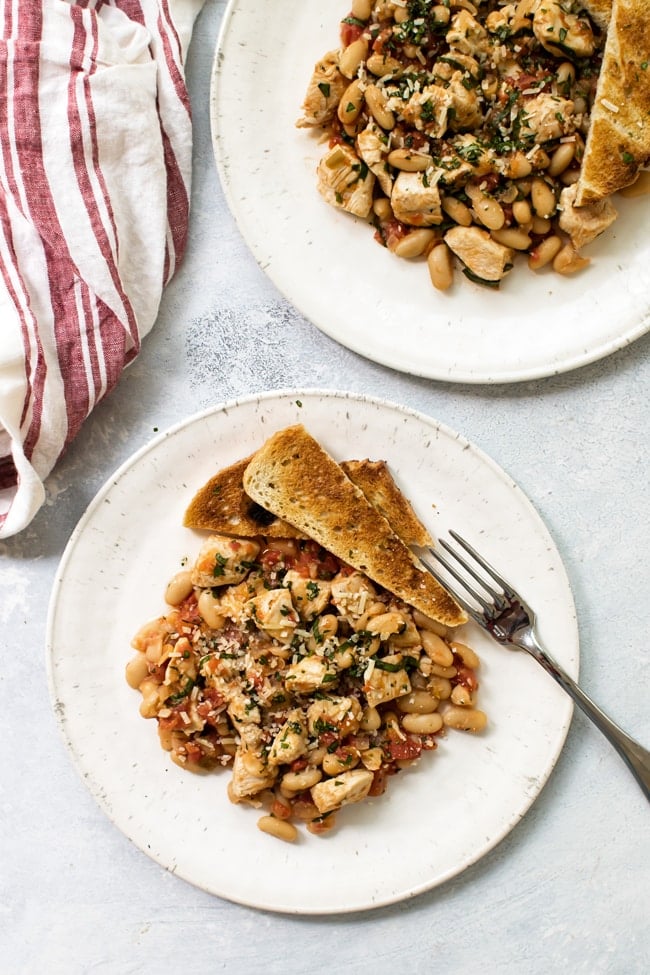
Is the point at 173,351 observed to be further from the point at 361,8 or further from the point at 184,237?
the point at 361,8

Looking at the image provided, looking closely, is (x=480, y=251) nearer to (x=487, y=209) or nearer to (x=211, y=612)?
(x=487, y=209)

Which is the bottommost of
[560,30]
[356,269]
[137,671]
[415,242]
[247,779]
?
[247,779]

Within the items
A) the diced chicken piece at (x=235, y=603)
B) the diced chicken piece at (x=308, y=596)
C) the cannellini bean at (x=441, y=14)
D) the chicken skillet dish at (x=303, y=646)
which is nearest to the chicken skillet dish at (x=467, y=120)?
the cannellini bean at (x=441, y=14)

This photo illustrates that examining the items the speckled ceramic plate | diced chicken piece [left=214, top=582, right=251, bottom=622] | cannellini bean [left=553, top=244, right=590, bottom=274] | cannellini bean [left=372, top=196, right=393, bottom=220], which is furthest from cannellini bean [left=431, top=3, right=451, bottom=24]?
diced chicken piece [left=214, top=582, right=251, bottom=622]

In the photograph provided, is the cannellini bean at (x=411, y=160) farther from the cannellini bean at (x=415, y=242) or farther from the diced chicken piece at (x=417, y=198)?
the cannellini bean at (x=415, y=242)

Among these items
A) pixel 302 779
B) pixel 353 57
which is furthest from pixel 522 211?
pixel 302 779
